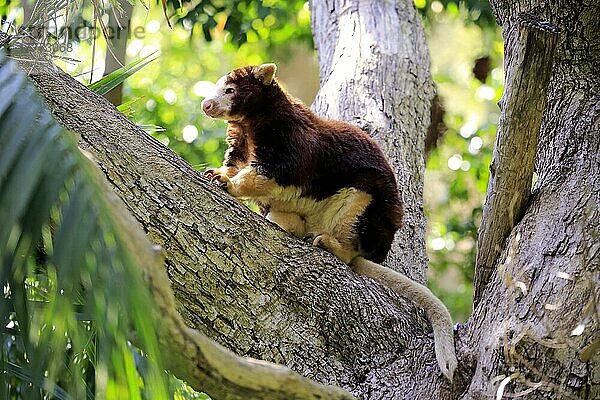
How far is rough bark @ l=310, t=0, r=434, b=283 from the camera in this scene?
4441 millimetres

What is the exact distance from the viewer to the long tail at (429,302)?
9.13ft

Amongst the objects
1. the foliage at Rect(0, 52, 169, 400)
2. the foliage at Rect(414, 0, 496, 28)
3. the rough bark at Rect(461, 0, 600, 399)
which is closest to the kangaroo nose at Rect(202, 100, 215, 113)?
the rough bark at Rect(461, 0, 600, 399)

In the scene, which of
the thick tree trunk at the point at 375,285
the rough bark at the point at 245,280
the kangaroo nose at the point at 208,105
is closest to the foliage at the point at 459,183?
the kangaroo nose at the point at 208,105

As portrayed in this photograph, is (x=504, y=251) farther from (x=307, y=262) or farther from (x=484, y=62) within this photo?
(x=484, y=62)

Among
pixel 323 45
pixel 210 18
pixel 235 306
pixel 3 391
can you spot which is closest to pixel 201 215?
pixel 235 306

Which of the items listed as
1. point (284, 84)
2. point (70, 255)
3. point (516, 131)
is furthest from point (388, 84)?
point (284, 84)

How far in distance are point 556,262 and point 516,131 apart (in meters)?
0.49

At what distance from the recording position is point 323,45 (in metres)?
5.57

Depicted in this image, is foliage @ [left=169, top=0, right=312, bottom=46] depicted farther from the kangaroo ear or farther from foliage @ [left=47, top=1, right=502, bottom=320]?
the kangaroo ear

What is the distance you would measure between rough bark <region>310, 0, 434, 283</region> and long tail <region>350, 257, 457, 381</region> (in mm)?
586

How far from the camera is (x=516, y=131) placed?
2824 millimetres

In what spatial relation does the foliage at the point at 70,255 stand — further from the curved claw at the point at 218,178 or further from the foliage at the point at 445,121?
the foliage at the point at 445,121

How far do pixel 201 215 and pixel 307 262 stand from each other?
18.1 inches

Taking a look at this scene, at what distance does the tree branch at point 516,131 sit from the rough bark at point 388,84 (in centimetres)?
112
